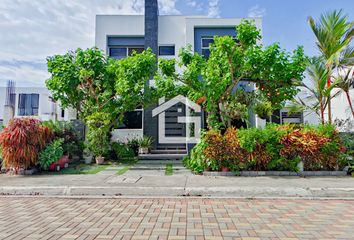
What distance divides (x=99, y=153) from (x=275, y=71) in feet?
24.7

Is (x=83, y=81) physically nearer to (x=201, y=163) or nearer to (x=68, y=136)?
(x=68, y=136)

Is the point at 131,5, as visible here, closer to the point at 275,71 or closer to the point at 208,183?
the point at 275,71

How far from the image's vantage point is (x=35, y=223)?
158 inches

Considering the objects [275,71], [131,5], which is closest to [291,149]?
[275,71]

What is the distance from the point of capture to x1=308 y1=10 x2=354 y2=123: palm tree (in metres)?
9.32

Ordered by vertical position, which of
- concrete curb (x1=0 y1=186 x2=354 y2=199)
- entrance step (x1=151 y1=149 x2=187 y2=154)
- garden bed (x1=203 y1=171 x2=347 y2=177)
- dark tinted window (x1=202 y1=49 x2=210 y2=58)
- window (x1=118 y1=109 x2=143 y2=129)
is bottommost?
concrete curb (x1=0 y1=186 x2=354 y2=199)

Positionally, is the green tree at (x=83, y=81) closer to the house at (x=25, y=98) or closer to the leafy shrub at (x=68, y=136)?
the leafy shrub at (x=68, y=136)

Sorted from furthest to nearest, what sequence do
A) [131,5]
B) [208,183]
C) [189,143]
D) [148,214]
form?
[131,5], [189,143], [208,183], [148,214]

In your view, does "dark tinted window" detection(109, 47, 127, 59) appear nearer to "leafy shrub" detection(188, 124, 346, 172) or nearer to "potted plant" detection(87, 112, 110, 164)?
"potted plant" detection(87, 112, 110, 164)

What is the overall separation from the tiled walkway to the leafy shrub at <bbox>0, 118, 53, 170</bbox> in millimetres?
2713

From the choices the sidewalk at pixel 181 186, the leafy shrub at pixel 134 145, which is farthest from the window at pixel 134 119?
the sidewalk at pixel 181 186

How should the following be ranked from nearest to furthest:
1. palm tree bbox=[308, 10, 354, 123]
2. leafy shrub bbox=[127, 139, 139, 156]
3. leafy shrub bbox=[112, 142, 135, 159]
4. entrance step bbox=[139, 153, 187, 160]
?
1. palm tree bbox=[308, 10, 354, 123]
2. entrance step bbox=[139, 153, 187, 160]
3. leafy shrub bbox=[112, 142, 135, 159]
4. leafy shrub bbox=[127, 139, 139, 156]

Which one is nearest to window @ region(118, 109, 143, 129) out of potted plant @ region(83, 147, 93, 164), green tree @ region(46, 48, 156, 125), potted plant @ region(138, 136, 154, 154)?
potted plant @ region(138, 136, 154, 154)

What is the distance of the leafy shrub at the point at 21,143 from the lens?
7.93 metres
